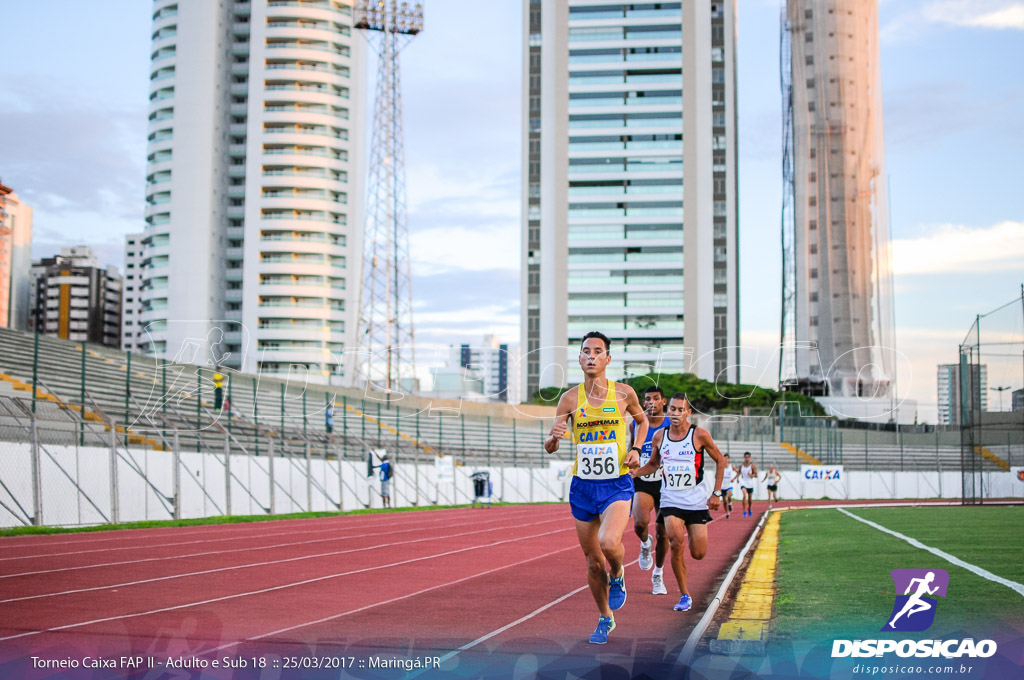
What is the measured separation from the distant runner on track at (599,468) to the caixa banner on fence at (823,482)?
4825 cm

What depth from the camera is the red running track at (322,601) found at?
759 centimetres

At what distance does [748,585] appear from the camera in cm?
1152

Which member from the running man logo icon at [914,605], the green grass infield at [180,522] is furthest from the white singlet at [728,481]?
the running man logo icon at [914,605]

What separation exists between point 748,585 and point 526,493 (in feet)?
117

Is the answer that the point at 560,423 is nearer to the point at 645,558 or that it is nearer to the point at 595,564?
the point at 595,564

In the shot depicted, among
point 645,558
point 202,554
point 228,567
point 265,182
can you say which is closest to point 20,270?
point 265,182

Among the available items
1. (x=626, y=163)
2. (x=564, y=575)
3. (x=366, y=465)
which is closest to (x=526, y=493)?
(x=366, y=465)

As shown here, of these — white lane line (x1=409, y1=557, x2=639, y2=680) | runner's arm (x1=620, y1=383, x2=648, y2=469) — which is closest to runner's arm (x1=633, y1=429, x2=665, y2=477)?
runner's arm (x1=620, y1=383, x2=648, y2=469)

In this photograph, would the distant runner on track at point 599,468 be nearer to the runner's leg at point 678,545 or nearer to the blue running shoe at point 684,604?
the blue running shoe at point 684,604

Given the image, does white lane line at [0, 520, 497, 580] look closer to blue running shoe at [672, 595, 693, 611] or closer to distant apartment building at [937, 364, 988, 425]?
blue running shoe at [672, 595, 693, 611]

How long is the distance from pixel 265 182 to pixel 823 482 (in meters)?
68.7

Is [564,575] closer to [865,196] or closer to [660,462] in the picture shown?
[660,462]

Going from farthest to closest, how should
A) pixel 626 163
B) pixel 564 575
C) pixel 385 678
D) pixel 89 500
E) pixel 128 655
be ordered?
pixel 626 163 → pixel 89 500 → pixel 564 575 → pixel 128 655 → pixel 385 678

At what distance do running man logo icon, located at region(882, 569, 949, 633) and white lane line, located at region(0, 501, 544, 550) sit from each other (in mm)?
13305
